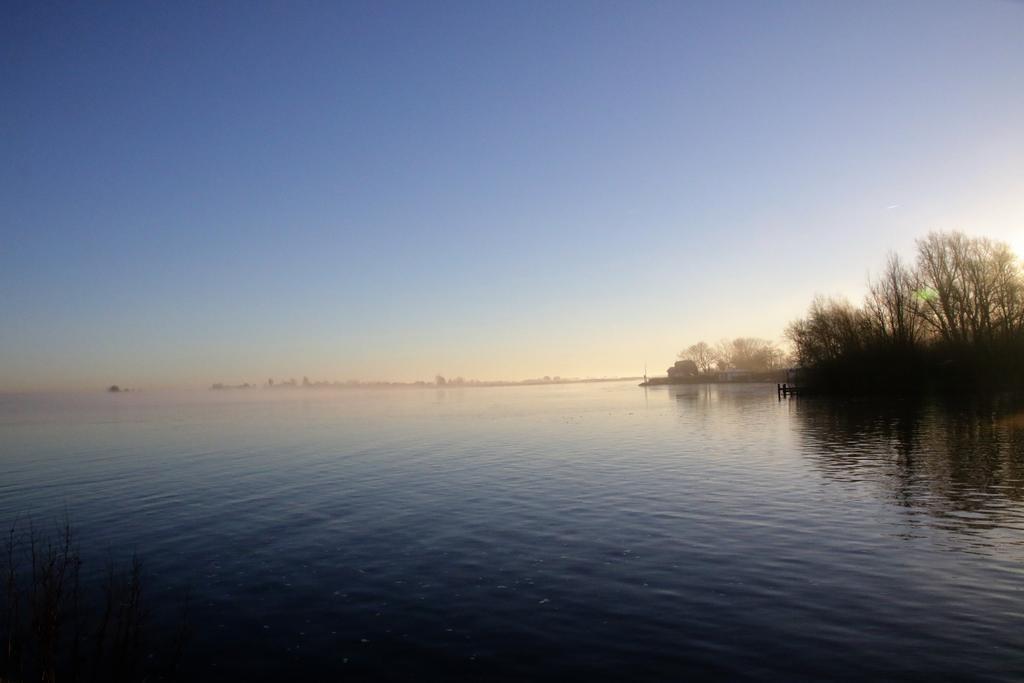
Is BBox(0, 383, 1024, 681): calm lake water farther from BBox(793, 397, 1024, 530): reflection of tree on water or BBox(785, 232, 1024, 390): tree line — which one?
BBox(785, 232, 1024, 390): tree line

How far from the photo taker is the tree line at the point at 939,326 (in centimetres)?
7450

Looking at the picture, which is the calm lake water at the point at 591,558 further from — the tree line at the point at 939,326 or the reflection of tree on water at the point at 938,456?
the tree line at the point at 939,326

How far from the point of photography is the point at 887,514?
19.2 meters

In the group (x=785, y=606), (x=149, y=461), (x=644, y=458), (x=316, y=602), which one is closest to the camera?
(x=785, y=606)

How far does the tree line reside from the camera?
244 feet

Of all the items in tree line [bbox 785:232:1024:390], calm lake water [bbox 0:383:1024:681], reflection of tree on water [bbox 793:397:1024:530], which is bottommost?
calm lake water [bbox 0:383:1024:681]

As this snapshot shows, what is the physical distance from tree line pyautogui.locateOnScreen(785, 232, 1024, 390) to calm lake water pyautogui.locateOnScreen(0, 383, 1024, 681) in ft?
154

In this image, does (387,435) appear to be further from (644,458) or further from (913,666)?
(913,666)

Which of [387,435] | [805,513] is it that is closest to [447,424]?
[387,435]

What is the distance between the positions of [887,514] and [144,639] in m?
21.5

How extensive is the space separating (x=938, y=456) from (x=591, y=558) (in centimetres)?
2459

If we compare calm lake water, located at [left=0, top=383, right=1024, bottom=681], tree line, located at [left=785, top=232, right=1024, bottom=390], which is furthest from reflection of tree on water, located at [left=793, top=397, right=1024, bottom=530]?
tree line, located at [left=785, top=232, right=1024, bottom=390]

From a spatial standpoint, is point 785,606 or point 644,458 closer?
point 785,606

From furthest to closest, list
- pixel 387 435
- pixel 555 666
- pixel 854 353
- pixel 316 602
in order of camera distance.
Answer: pixel 854 353 → pixel 387 435 → pixel 316 602 → pixel 555 666
